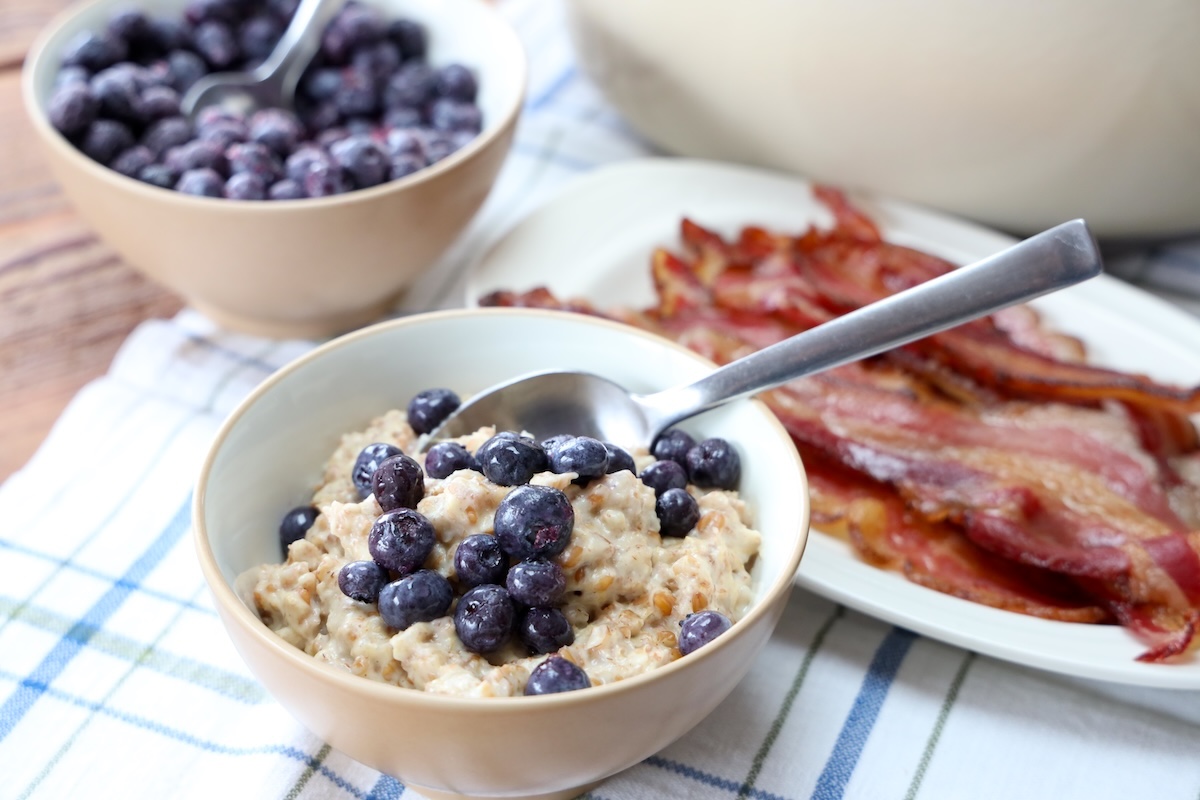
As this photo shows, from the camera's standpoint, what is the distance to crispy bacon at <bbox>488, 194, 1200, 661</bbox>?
1.49 m

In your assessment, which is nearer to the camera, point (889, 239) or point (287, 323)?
point (287, 323)

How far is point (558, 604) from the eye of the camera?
121 centimetres

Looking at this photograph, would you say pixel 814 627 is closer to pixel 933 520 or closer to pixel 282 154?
pixel 933 520

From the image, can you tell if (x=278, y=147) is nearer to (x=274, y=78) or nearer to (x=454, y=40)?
(x=274, y=78)

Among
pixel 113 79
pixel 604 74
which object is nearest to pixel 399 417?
pixel 113 79

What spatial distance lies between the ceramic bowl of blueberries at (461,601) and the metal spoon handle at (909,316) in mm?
47

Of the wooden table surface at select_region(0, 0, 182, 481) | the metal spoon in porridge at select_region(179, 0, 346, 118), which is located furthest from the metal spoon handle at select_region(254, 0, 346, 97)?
the wooden table surface at select_region(0, 0, 182, 481)

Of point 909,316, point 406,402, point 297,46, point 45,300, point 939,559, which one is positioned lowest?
point 45,300

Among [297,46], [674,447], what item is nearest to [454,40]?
[297,46]

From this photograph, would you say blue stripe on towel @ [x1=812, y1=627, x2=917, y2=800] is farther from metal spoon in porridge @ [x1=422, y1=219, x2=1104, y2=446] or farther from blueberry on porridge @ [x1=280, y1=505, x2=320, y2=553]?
blueberry on porridge @ [x1=280, y1=505, x2=320, y2=553]

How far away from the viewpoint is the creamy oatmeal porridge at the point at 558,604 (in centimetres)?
114

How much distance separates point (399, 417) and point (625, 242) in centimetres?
83

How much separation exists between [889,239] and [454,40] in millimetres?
983

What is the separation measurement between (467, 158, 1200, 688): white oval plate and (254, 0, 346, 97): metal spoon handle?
0.57 metres
